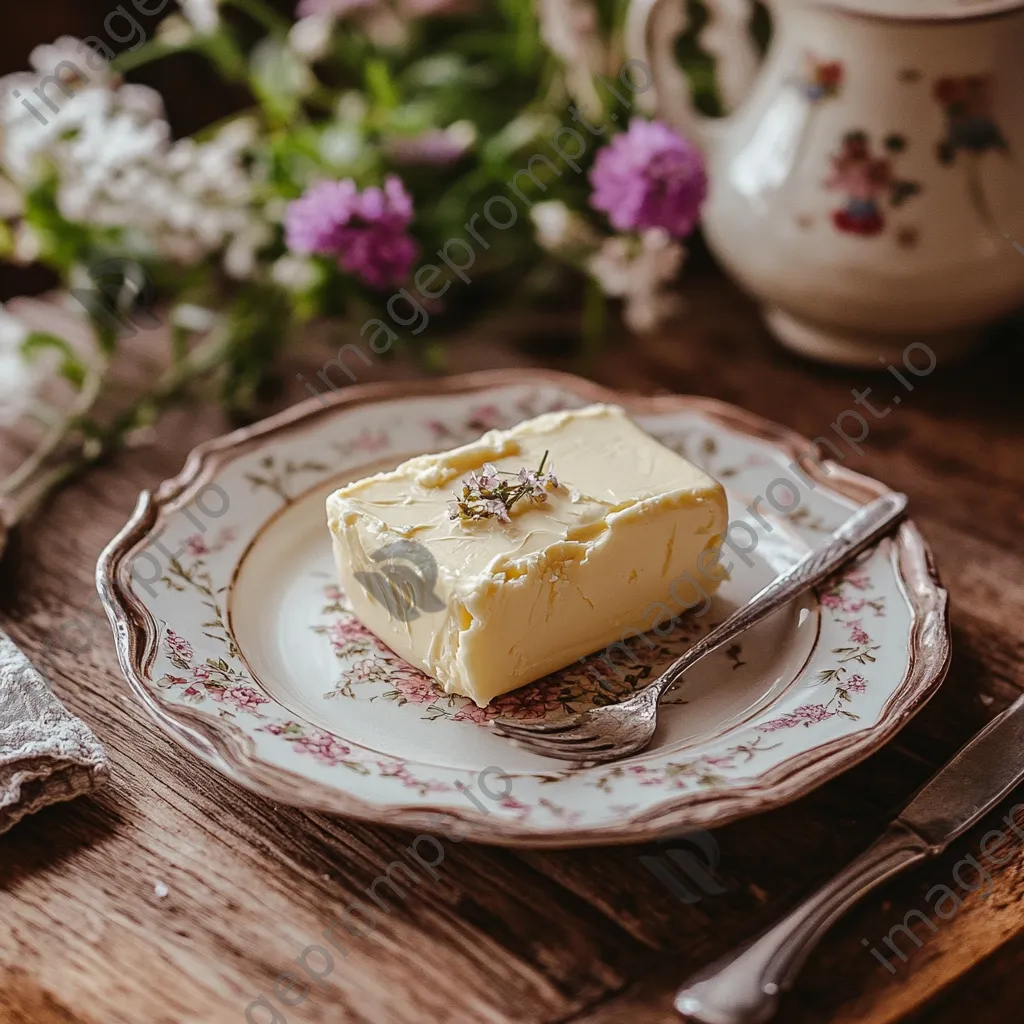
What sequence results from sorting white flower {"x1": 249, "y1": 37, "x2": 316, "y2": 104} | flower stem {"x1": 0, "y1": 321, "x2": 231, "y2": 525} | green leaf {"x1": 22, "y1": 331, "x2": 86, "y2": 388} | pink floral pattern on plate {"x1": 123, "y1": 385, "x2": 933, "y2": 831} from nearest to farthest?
pink floral pattern on plate {"x1": 123, "y1": 385, "x2": 933, "y2": 831} → flower stem {"x1": 0, "y1": 321, "x2": 231, "y2": 525} → green leaf {"x1": 22, "y1": 331, "x2": 86, "y2": 388} → white flower {"x1": 249, "y1": 37, "x2": 316, "y2": 104}

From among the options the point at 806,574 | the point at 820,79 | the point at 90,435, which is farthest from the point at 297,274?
the point at 806,574

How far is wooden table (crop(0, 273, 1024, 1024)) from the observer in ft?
2.66

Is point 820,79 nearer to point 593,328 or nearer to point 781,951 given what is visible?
point 593,328

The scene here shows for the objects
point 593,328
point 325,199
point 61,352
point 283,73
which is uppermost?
point 283,73

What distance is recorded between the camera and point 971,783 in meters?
0.95

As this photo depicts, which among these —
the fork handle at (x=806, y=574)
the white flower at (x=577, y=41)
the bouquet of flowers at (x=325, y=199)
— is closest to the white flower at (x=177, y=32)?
the bouquet of flowers at (x=325, y=199)

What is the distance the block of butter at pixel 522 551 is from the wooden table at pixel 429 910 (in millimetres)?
178

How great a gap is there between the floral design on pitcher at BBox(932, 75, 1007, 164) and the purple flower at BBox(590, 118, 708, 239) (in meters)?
0.29

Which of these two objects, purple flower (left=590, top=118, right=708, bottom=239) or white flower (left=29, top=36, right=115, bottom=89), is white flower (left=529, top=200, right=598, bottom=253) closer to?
purple flower (left=590, top=118, right=708, bottom=239)

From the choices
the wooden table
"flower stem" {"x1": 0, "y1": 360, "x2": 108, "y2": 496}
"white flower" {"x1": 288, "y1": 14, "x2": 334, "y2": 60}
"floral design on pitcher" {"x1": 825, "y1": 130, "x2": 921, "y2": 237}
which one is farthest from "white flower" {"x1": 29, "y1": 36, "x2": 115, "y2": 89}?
"floral design on pitcher" {"x1": 825, "y1": 130, "x2": 921, "y2": 237}

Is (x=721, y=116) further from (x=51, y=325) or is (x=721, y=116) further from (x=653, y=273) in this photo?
(x=51, y=325)

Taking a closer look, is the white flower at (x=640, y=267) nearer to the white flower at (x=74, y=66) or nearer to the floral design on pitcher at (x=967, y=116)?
the floral design on pitcher at (x=967, y=116)

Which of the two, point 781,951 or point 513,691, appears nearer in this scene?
point 781,951

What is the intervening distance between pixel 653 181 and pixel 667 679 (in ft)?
2.38
